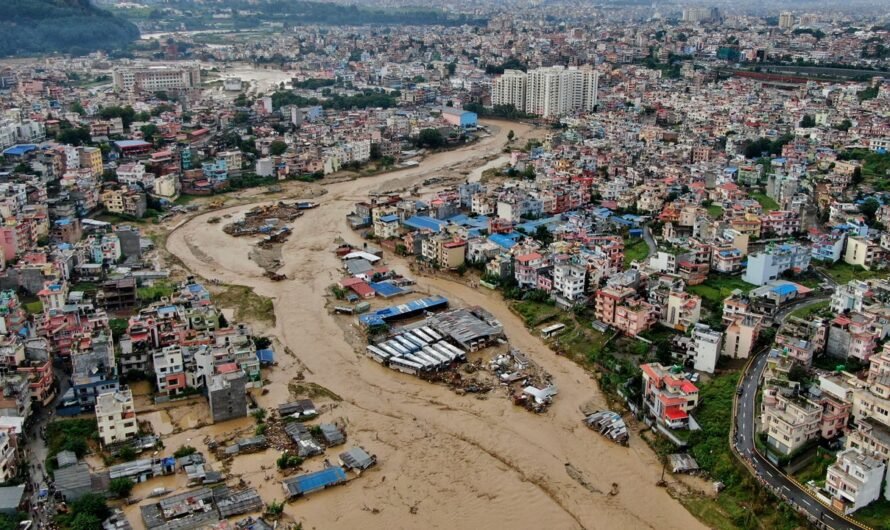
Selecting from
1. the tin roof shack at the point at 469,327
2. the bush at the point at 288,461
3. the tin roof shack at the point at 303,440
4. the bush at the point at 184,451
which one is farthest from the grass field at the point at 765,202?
the bush at the point at 184,451

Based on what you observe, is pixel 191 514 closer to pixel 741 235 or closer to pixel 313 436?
pixel 313 436

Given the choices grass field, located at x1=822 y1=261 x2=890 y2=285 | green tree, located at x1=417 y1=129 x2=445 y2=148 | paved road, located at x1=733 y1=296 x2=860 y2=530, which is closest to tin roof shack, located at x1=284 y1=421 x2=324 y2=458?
paved road, located at x1=733 y1=296 x2=860 y2=530

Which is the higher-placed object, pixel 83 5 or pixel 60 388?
pixel 83 5

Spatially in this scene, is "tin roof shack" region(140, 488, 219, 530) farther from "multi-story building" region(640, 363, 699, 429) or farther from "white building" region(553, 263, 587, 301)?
"white building" region(553, 263, 587, 301)

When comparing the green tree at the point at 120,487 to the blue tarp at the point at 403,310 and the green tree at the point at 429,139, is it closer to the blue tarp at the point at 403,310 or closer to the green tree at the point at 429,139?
the blue tarp at the point at 403,310

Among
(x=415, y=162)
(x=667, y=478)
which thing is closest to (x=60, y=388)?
(x=667, y=478)

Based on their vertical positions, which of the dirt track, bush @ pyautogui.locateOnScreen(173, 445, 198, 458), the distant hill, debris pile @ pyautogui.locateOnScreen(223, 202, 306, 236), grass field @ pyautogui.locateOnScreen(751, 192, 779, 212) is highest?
the distant hill

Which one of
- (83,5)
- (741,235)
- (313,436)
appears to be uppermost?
(83,5)
